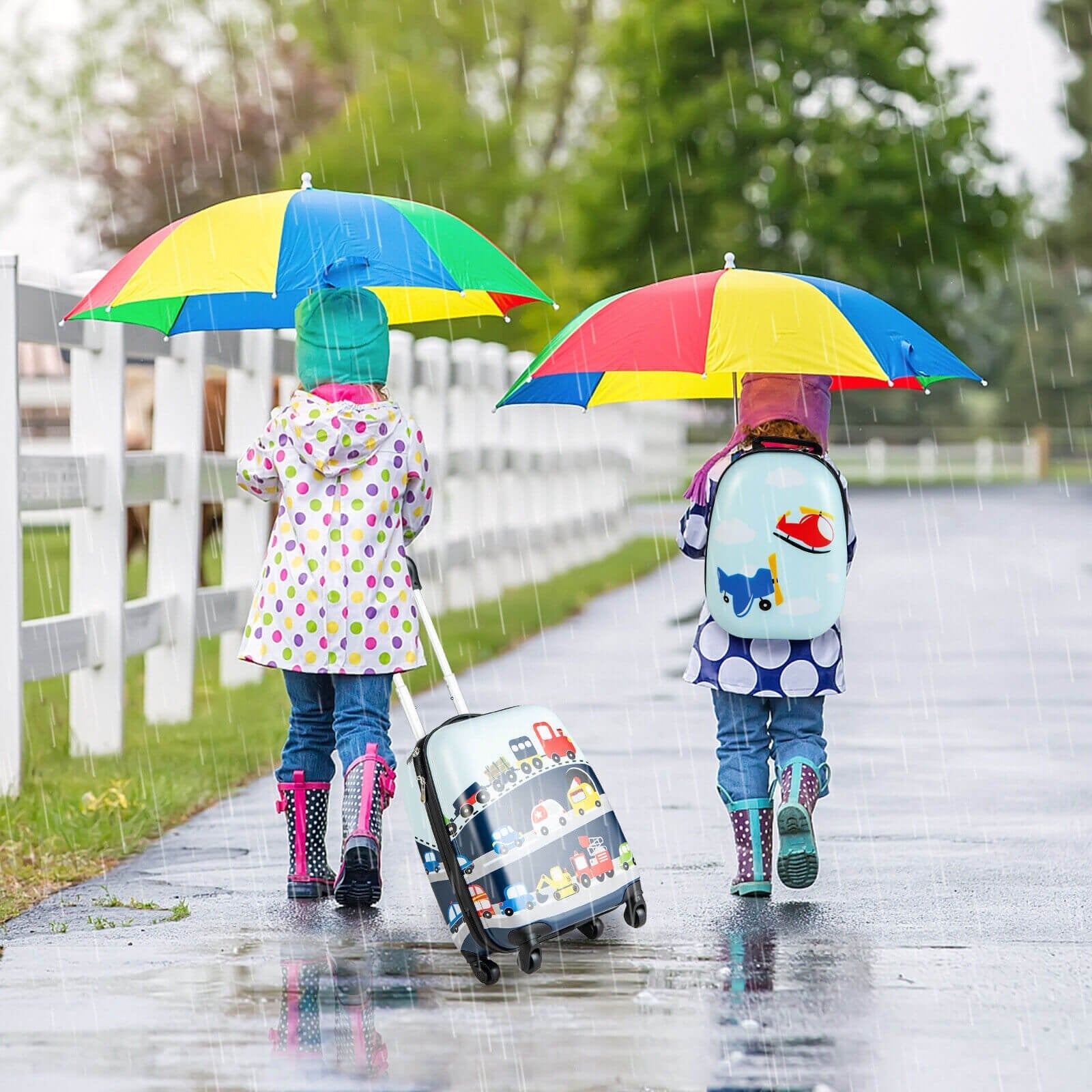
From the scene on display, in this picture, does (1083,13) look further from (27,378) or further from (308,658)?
(308,658)

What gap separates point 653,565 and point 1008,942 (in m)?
14.2

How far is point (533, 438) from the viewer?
17.3 metres

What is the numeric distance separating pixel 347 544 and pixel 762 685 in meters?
1.23

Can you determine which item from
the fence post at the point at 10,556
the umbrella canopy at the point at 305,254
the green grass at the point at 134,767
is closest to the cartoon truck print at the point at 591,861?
the green grass at the point at 134,767

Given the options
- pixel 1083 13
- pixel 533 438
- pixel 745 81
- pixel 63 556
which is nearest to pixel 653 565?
pixel 533 438

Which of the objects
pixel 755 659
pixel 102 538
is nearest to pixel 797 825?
pixel 755 659

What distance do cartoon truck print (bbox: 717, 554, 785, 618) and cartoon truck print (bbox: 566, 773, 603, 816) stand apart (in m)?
0.81

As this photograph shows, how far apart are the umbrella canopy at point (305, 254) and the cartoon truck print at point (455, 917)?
1.69m

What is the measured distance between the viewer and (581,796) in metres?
5.12

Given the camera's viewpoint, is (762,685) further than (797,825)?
Yes

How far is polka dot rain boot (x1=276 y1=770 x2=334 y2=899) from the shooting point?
5734 millimetres

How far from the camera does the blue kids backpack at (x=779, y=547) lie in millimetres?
5684

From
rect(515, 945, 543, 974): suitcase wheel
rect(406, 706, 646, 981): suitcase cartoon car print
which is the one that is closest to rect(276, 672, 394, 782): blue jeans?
rect(406, 706, 646, 981): suitcase cartoon car print

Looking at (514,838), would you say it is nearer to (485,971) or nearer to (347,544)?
(485,971)
